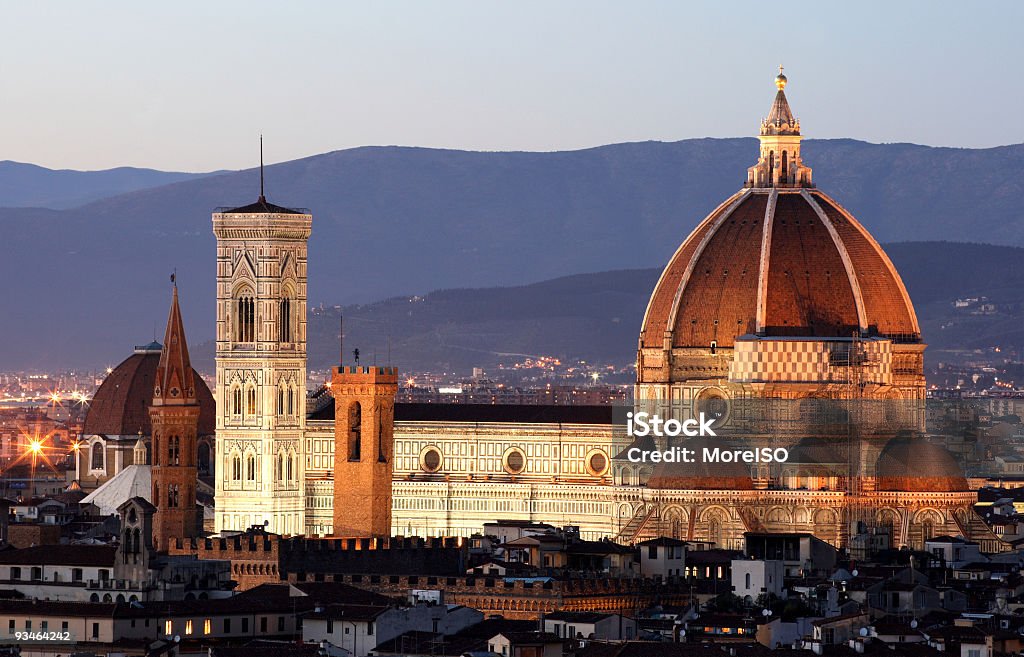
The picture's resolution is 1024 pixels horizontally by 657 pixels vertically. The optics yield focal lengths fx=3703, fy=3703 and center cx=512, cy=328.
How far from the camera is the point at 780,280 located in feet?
405

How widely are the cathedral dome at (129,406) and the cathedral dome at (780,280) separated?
1166 inches

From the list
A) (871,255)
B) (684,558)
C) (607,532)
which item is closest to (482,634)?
(684,558)

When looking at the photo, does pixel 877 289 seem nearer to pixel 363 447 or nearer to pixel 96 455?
pixel 363 447

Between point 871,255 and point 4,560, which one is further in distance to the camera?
point 871,255

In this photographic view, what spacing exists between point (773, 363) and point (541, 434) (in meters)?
7.99

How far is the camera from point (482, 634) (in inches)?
2842

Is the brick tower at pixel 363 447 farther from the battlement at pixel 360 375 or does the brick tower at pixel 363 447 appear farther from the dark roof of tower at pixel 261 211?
the dark roof of tower at pixel 261 211

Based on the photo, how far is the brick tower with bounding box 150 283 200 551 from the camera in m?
109

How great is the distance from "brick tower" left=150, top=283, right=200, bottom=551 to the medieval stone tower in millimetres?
A: 6347

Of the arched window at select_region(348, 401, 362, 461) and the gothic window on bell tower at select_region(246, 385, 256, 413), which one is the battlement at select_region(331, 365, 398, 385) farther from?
the gothic window on bell tower at select_region(246, 385, 256, 413)

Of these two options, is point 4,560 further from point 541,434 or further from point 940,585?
point 541,434

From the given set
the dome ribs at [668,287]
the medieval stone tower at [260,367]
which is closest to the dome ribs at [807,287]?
the dome ribs at [668,287]

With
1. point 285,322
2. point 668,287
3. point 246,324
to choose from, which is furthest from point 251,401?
point 668,287

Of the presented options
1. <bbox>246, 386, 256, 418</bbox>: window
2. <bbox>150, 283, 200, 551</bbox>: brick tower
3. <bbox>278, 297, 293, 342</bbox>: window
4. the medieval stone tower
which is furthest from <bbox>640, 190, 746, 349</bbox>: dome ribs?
<bbox>150, 283, 200, 551</bbox>: brick tower
